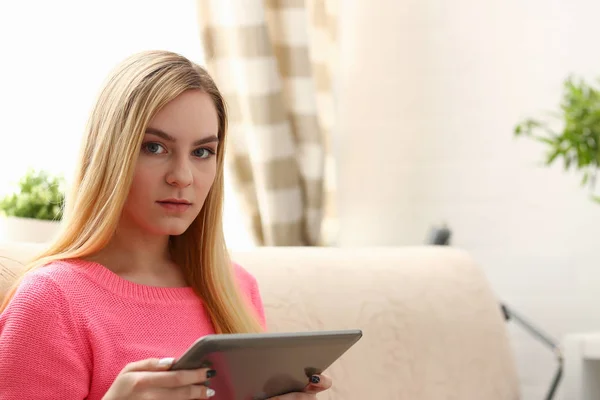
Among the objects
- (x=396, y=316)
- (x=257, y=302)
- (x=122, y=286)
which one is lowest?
(x=396, y=316)

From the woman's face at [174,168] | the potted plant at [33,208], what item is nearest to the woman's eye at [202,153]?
the woman's face at [174,168]

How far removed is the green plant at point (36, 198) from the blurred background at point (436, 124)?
46 cm

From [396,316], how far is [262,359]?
2.16 feet

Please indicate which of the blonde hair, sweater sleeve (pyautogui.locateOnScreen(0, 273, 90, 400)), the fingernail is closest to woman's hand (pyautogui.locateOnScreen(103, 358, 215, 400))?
the fingernail

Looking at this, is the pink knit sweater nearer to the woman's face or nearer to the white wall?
the woman's face

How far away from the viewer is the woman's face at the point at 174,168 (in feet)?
3.67

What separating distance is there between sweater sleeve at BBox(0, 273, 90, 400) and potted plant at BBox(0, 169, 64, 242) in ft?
1.75

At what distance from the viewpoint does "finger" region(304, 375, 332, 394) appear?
1.08 metres

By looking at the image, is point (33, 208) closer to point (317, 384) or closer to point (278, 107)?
point (278, 107)

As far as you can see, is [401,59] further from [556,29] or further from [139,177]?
[139,177]

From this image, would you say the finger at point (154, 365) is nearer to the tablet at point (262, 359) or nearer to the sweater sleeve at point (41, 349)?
the tablet at point (262, 359)

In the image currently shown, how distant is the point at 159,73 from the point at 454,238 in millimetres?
1460

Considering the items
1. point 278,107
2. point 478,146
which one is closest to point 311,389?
point 278,107

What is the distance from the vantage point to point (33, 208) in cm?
165
